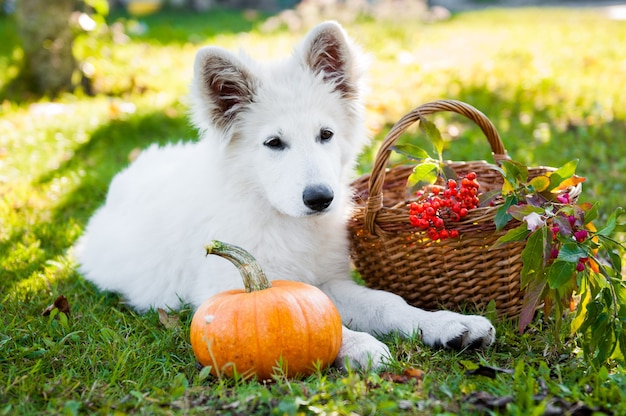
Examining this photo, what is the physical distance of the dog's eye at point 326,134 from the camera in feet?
10.8

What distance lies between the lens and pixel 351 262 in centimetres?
379

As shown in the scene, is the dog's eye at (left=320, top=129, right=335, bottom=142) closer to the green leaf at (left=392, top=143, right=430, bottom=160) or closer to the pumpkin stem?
the green leaf at (left=392, top=143, right=430, bottom=160)

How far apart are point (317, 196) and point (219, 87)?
2.62 ft

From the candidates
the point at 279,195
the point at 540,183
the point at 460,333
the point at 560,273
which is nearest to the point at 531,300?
the point at 560,273

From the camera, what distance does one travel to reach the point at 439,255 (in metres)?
3.26

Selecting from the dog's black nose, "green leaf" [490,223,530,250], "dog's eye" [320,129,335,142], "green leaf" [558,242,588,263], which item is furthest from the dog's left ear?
"green leaf" [558,242,588,263]

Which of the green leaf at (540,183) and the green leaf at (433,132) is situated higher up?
the green leaf at (433,132)

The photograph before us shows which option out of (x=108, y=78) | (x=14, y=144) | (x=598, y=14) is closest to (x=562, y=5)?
(x=598, y=14)

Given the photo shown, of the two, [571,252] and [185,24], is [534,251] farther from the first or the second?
[185,24]

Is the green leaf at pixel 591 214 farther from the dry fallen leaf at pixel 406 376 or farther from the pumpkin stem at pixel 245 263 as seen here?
the pumpkin stem at pixel 245 263

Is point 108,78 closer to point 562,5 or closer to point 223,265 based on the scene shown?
point 223,265

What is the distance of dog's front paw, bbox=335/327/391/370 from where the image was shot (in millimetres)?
2727

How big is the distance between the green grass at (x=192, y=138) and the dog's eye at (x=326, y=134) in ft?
2.80

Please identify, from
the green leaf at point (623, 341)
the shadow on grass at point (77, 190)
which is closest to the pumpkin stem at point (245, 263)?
the green leaf at point (623, 341)
